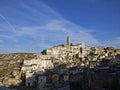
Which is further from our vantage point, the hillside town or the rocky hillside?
the rocky hillside

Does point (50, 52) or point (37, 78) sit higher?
point (50, 52)

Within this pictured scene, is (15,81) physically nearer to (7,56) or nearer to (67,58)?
(67,58)

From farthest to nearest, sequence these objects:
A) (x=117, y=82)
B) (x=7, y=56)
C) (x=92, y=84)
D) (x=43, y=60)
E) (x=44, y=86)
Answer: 1. (x=7, y=56)
2. (x=43, y=60)
3. (x=44, y=86)
4. (x=92, y=84)
5. (x=117, y=82)

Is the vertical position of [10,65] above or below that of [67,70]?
above

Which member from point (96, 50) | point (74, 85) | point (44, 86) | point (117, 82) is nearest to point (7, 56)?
point (96, 50)

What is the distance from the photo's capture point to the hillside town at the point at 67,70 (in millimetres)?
24627

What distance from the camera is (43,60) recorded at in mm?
65250

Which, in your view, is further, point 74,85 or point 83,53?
point 83,53

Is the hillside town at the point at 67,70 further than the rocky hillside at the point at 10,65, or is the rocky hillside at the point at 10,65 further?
the rocky hillside at the point at 10,65

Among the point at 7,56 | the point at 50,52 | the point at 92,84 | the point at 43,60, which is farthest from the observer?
the point at 7,56

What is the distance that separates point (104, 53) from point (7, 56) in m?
32.7

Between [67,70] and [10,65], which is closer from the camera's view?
[67,70]

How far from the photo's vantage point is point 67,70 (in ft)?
170

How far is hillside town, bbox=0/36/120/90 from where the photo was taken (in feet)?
80.8
